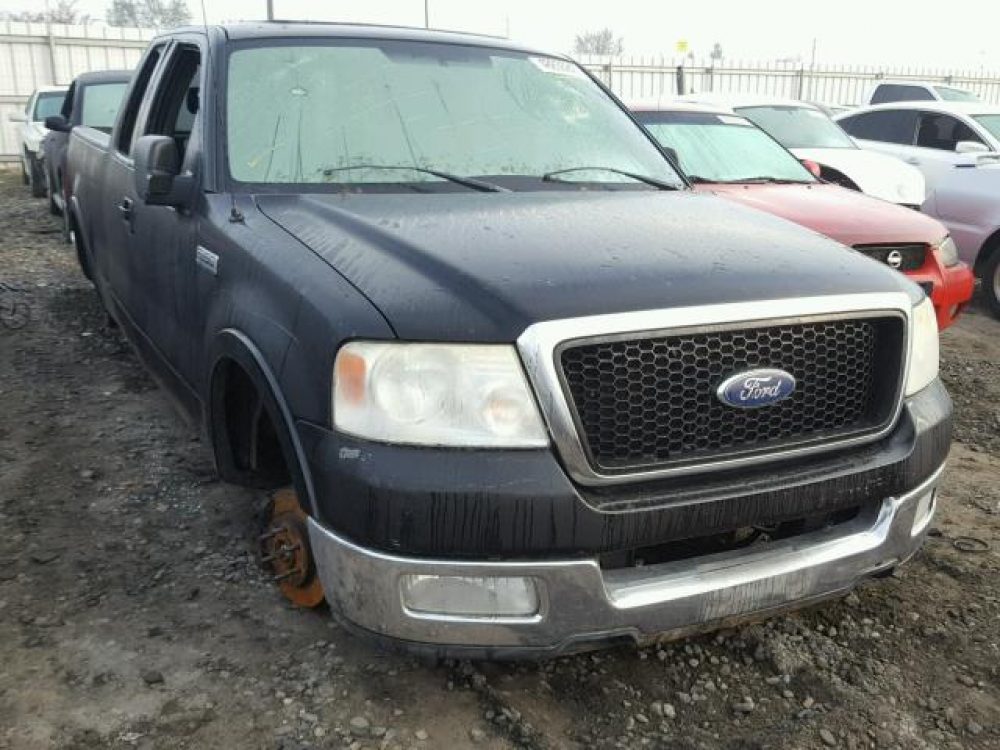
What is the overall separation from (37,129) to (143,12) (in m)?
43.1

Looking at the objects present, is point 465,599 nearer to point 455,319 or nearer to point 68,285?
point 455,319

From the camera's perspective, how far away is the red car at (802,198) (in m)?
5.66

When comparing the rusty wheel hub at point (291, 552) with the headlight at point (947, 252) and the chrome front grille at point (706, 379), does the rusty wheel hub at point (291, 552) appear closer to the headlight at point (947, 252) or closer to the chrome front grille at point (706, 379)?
the chrome front grille at point (706, 379)

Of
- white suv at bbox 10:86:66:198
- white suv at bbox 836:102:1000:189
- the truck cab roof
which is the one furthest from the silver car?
white suv at bbox 10:86:66:198

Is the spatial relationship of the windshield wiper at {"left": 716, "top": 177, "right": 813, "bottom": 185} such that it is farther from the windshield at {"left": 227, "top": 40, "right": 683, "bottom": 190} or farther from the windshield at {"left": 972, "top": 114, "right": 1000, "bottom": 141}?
the windshield at {"left": 972, "top": 114, "right": 1000, "bottom": 141}

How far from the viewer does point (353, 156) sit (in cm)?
323

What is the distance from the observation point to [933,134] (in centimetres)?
916

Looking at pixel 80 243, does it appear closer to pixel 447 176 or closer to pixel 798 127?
pixel 447 176

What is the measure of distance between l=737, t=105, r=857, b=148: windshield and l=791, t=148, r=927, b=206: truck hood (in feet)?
1.12

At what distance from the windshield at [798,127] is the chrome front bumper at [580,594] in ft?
22.8

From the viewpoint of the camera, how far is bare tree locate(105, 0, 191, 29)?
49.8m

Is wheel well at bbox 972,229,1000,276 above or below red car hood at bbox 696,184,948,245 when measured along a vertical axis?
below

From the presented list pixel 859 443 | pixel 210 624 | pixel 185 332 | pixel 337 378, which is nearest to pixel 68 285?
pixel 185 332

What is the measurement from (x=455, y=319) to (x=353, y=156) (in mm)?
1262
